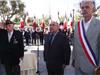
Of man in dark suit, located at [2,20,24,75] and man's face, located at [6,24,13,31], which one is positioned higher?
man's face, located at [6,24,13,31]

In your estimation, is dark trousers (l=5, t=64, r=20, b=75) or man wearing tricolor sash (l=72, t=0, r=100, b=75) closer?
man wearing tricolor sash (l=72, t=0, r=100, b=75)

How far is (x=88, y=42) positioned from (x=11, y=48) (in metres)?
3.38

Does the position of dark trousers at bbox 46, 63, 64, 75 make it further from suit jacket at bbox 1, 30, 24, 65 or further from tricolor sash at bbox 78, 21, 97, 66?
tricolor sash at bbox 78, 21, 97, 66

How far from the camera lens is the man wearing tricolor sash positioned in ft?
17.4

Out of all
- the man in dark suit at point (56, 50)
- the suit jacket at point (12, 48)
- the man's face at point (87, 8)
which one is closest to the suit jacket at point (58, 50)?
the man in dark suit at point (56, 50)

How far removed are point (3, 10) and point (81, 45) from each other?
53949mm

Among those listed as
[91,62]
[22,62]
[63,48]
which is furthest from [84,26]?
[22,62]

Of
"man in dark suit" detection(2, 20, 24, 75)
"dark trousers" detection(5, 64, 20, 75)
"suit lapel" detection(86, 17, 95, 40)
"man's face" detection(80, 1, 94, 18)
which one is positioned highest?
"man's face" detection(80, 1, 94, 18)

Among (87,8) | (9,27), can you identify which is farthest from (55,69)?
(87,8)

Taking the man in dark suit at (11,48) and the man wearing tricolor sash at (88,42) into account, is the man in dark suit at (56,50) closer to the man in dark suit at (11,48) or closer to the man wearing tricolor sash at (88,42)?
the man in dark suit at (11,48)

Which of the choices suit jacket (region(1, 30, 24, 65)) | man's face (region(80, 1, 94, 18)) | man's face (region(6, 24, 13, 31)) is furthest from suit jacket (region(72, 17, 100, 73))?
man's face (region(6, 24, 13, 31))

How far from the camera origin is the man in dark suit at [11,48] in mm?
8281

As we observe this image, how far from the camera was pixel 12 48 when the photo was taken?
27.7 ft

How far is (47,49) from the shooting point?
26.7 feet
